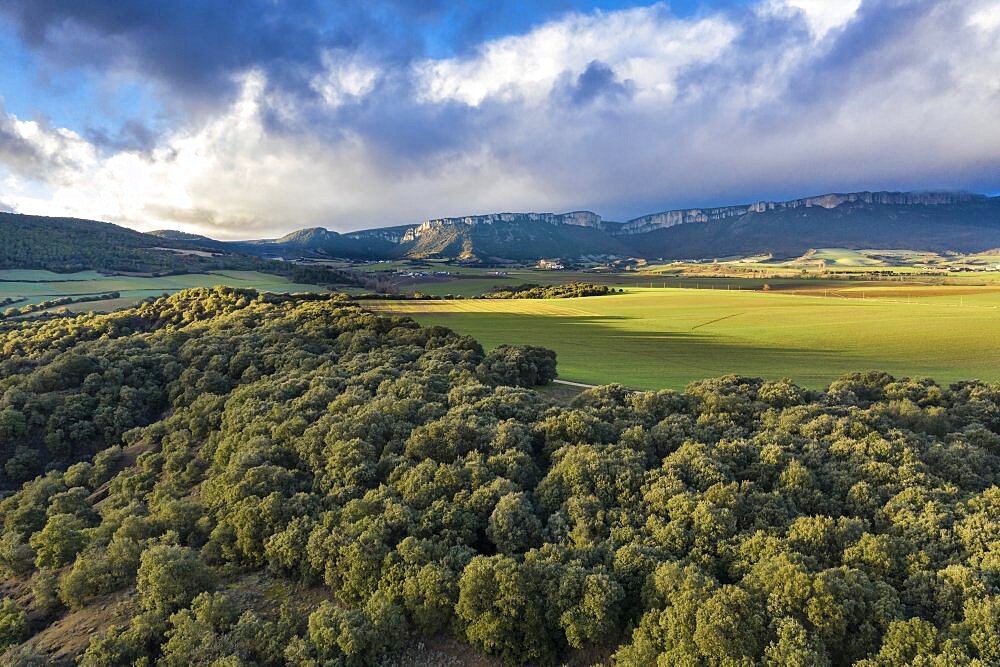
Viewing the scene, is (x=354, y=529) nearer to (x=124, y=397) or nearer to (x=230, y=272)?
(x=124, y=397)

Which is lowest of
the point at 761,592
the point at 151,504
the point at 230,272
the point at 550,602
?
the point at 151,504

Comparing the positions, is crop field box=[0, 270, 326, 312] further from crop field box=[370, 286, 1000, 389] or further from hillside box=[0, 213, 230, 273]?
crop field box=[370, 286, 1000, 389]

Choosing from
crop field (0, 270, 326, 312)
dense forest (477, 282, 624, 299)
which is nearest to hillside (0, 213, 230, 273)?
crop field (0, 270, 326, 312)

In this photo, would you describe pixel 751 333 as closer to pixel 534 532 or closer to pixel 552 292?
pixel 534 532

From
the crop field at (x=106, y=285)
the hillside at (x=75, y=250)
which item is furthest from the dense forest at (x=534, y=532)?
the hillside at (x=75, y=250)

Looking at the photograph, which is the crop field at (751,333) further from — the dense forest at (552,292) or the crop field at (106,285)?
the crop field at (106,285)

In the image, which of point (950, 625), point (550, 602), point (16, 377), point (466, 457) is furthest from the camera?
point (16, 377)

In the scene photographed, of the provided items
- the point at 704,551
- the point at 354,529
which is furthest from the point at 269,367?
the point at 704,551
